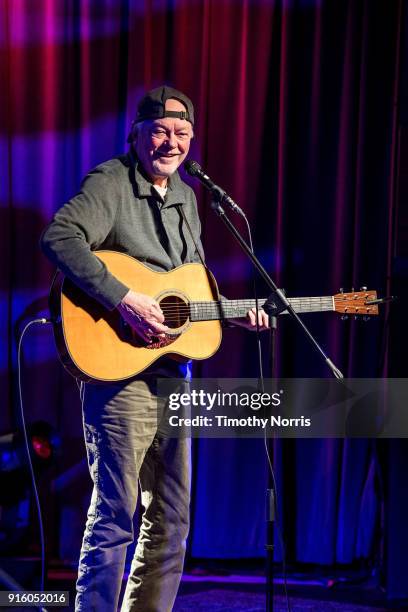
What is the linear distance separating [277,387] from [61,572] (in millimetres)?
1566

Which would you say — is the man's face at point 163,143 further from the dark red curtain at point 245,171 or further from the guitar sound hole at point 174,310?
the dark red curtain at point 245,171

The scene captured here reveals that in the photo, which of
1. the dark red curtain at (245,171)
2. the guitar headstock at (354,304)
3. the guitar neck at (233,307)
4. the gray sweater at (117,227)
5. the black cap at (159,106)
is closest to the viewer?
the gray sweater at (117,227)

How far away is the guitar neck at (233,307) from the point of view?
110 inches

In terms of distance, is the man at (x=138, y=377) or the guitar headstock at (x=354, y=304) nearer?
the man at (x=138, y=377)

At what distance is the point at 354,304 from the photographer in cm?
299

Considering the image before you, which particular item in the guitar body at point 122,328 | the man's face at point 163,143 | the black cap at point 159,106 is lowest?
the guitar body at point 122,328

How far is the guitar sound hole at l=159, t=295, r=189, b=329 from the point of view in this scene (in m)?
2.74

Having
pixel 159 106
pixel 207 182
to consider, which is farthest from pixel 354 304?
pixel 159 106

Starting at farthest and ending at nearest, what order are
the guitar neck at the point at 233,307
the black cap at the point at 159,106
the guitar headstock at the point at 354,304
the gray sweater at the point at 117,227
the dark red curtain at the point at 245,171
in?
the dark red curtain at the point at 245,171
the guitar headstock at the point at 354,304
the guitar neck at the point at 233,307
the black cap at the point at 159,106
the gray sweater at the point at 117,227

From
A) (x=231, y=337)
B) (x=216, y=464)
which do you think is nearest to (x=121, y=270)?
(x=231, y=337)

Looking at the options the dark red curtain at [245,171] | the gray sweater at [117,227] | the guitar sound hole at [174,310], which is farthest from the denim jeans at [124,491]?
the dark red curtain at [245,171]

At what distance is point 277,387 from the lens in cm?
392

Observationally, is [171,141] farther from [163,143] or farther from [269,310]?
[269,310]

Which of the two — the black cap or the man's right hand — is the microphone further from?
the man's right hand
